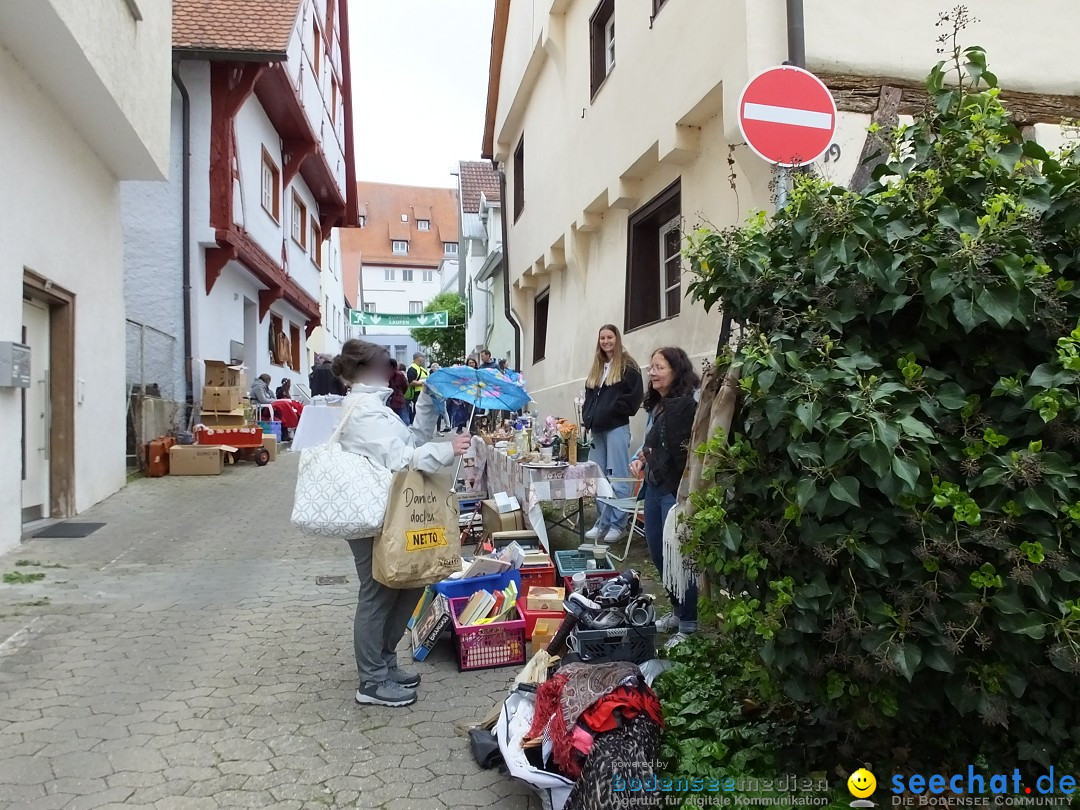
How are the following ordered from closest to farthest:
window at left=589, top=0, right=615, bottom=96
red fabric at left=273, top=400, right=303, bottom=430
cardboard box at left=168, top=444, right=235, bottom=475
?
window at left=589, top=0, right=615, bottom=96, cardboard box at left=168, top=444, right=235, bottom=475, red fabric at left=273, top=400, right=303, bottom=430

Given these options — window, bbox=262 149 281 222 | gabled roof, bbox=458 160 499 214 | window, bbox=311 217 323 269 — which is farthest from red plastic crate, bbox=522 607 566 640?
gabled roof, bbox=458 160 499 214

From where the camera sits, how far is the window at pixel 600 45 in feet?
30.6

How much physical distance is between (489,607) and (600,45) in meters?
8.10

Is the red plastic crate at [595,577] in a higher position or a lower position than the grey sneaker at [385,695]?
higher

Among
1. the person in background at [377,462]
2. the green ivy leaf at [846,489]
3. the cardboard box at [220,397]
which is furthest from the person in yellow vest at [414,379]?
the green ivy leaf at [846,489]

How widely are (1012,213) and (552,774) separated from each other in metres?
2.28

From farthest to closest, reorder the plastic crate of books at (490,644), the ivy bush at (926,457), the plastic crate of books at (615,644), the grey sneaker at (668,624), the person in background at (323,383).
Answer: the person in background at (323,383), the grey sneaker at (668,624), the plastic crate of books at (490,644), the plastic crate of books at (615,644), the ivy bush at (926,457)

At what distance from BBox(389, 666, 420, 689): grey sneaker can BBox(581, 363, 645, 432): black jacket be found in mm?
3301

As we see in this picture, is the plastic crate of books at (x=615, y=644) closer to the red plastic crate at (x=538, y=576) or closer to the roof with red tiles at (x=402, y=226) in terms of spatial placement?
the red plastic crate at (x=538, y=576)

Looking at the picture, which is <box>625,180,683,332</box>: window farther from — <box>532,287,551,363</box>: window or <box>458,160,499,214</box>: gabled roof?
<box>458,160,499,214</box>: gabled roof

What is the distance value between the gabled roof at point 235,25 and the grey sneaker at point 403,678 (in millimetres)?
11694

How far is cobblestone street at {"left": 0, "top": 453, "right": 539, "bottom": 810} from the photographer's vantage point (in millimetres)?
2799

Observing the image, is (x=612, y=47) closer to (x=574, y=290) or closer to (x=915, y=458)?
(x=574, y=290)

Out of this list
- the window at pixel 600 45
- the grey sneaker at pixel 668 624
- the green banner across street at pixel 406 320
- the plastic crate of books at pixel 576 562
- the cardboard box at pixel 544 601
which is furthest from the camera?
the green banner across street at pixel 406 320
